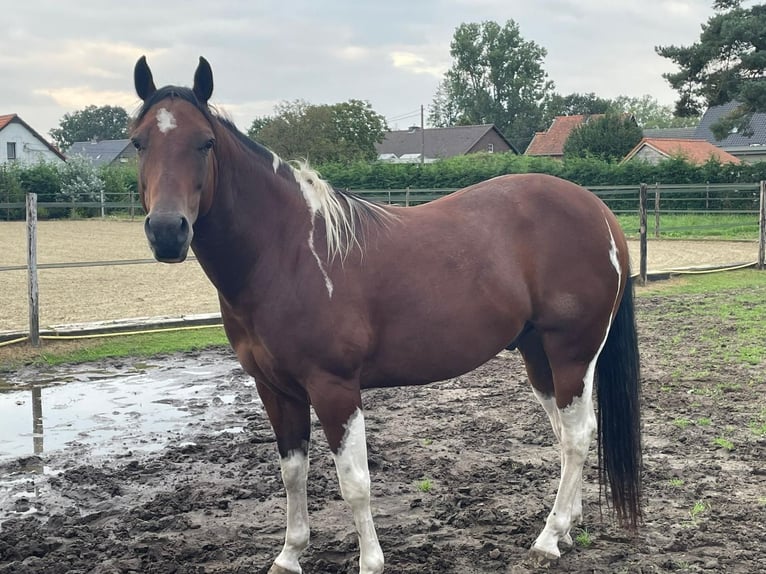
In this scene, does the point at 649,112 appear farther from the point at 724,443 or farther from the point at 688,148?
the point at 724,443

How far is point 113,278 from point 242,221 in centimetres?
1113

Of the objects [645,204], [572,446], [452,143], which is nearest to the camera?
[572,446]

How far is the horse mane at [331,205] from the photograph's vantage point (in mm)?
2684

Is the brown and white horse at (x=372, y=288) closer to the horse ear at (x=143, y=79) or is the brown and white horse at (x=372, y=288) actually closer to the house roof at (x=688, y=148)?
the horse ear at (x=143, y=79)

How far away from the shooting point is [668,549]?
295 centimetres

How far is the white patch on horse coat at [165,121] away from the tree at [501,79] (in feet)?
188

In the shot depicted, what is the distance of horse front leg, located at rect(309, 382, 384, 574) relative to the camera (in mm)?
2549

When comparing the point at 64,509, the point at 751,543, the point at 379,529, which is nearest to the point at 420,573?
the point at 379,529

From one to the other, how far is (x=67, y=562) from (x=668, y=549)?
97.8 inches

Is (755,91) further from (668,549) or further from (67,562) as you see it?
(67,562)

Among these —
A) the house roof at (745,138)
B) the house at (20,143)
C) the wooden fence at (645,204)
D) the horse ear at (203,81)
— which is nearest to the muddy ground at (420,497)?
the horse ear at (203,81)

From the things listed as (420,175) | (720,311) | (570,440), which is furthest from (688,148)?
(570,440)

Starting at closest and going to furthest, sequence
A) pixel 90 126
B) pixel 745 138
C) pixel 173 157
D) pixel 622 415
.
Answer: pixel 173 157 → pixel 622 415 → pixel 745 138 → pixel 90 126

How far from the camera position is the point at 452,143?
5303 centimetres
